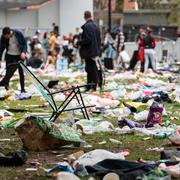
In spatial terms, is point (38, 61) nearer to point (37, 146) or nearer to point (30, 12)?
point (30, 12)

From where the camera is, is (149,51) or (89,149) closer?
(89,149)

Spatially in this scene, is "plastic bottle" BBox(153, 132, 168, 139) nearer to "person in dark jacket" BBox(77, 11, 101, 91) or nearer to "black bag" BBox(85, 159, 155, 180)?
"black bag" BBox(85, 159, 155, 180)

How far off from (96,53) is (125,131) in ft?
25.9

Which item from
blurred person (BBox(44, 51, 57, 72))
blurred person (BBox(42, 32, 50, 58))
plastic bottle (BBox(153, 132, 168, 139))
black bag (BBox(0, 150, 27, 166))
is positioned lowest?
blurred person (BBox(44, 51, 57, 72))

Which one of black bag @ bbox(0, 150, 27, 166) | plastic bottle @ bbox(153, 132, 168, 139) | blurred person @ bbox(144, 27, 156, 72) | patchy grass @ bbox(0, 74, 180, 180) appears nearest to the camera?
patchy grass @ bbox(0, 74, 180, 180)

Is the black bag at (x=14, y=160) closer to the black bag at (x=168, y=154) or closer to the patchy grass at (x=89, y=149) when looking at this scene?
the patchy grass at (x=89, y=149)

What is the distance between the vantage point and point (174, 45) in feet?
140

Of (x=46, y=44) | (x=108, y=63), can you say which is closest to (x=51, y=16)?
(x=46, y=44)

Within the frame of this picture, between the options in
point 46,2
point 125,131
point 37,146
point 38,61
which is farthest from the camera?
point 46,2

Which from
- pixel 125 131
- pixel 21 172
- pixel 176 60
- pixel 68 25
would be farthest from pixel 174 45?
pixel 21 172

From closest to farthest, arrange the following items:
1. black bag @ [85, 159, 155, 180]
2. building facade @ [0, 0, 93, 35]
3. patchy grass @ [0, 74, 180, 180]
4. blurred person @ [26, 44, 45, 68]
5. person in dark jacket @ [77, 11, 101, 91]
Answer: black bag @ [85, 159, 155, 180], patchy grass @ [0, 74, 180, 180], person in dark jacket @ [77, 11, 101, 91], blurred person @ [26, 44, 45, 68], building facade @ [0, 0, 93, 35]

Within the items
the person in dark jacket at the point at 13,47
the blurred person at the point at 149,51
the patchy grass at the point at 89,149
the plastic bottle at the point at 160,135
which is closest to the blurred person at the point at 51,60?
the blurred person at the point at 149,51

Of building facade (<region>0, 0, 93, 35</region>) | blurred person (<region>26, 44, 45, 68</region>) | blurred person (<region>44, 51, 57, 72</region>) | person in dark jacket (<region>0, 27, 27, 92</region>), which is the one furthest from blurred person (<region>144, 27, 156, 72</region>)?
building facade (<region>0, 0, 93, 35</region>)

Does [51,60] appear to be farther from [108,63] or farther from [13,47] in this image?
[13,47]
